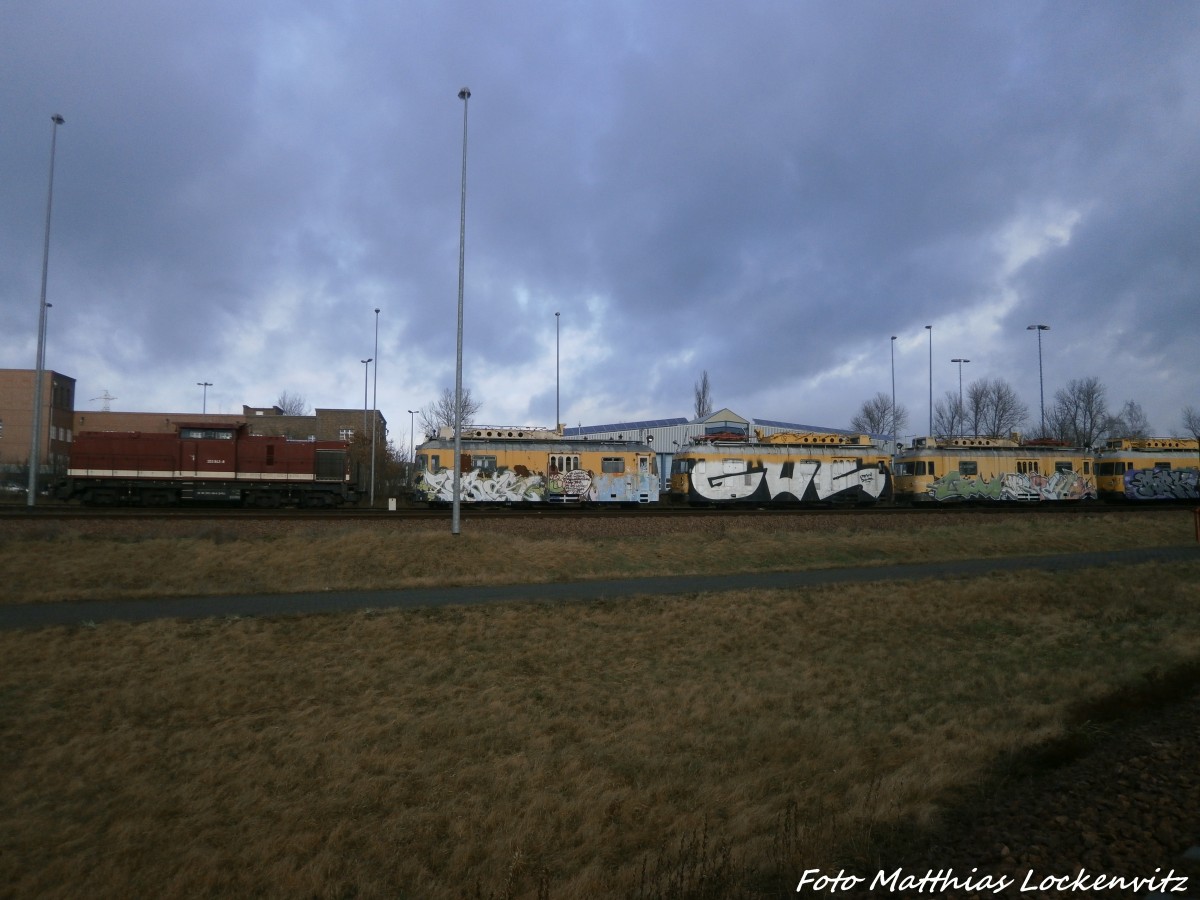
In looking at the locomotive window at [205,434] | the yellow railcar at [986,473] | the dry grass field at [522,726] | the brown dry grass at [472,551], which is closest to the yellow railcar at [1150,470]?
the yellow railcar at [986,473]

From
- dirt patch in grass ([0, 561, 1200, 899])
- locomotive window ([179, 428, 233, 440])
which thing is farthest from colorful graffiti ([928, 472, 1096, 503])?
locomotive window ([179, 428, 233, 440])

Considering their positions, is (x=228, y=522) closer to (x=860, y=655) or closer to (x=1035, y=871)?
(x=860, y=655)

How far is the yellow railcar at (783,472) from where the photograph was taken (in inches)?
1524

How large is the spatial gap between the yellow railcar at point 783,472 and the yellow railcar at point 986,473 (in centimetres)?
344

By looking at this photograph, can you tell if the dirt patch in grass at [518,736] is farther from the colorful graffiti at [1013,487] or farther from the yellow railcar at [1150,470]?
the yellow railcar at [1150,470]

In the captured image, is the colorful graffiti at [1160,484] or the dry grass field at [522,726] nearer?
the dry grass field at [522,726]

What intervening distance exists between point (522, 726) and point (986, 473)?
41.4 meters

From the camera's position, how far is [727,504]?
39.4 metres

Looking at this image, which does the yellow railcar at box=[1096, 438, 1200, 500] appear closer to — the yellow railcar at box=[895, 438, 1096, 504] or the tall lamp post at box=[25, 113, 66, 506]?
the yellow railcar at box=[895, 438, 1096, 504]

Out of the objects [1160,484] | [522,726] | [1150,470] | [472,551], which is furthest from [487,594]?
[1160,484]

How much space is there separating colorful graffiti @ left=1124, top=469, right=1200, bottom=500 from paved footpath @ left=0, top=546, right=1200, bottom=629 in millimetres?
25908

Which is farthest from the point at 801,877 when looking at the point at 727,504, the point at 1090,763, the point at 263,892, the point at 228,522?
the point at 727,504

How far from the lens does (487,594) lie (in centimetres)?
1811

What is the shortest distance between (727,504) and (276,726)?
3131cm
